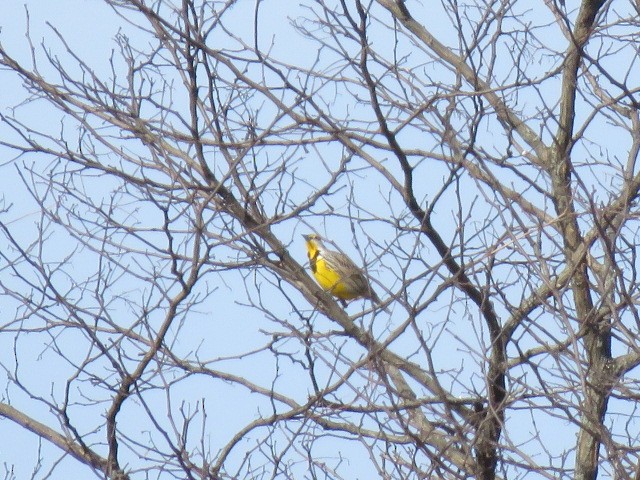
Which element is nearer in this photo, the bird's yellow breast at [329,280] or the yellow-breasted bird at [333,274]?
the yellow-breasted bird at [333,274]

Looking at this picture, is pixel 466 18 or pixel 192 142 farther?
pixel 466 18

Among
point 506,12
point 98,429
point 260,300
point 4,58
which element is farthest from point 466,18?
point 98,429

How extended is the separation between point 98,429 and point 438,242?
1816mm

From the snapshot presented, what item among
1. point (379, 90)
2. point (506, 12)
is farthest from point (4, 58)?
point (506, 12)

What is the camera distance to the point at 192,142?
5.29 metres

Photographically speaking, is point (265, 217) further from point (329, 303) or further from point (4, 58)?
point (4, 58)

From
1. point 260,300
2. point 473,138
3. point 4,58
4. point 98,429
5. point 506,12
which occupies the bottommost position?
point 98,429

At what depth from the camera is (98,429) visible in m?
5.09

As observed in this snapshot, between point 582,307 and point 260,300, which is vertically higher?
point 582,307

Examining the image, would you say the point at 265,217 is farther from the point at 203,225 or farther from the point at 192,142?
the point at 203,225

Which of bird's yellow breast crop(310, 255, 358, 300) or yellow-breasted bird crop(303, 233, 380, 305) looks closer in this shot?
yellow-breasted bird crop(303, 233, 380, 305)

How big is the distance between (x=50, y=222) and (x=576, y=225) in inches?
120

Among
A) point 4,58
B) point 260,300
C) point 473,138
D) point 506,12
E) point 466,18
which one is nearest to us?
point 473,138

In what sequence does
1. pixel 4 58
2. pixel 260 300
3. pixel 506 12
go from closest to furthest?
pixel 260 300, pixel 4 58, pixel 506 12
